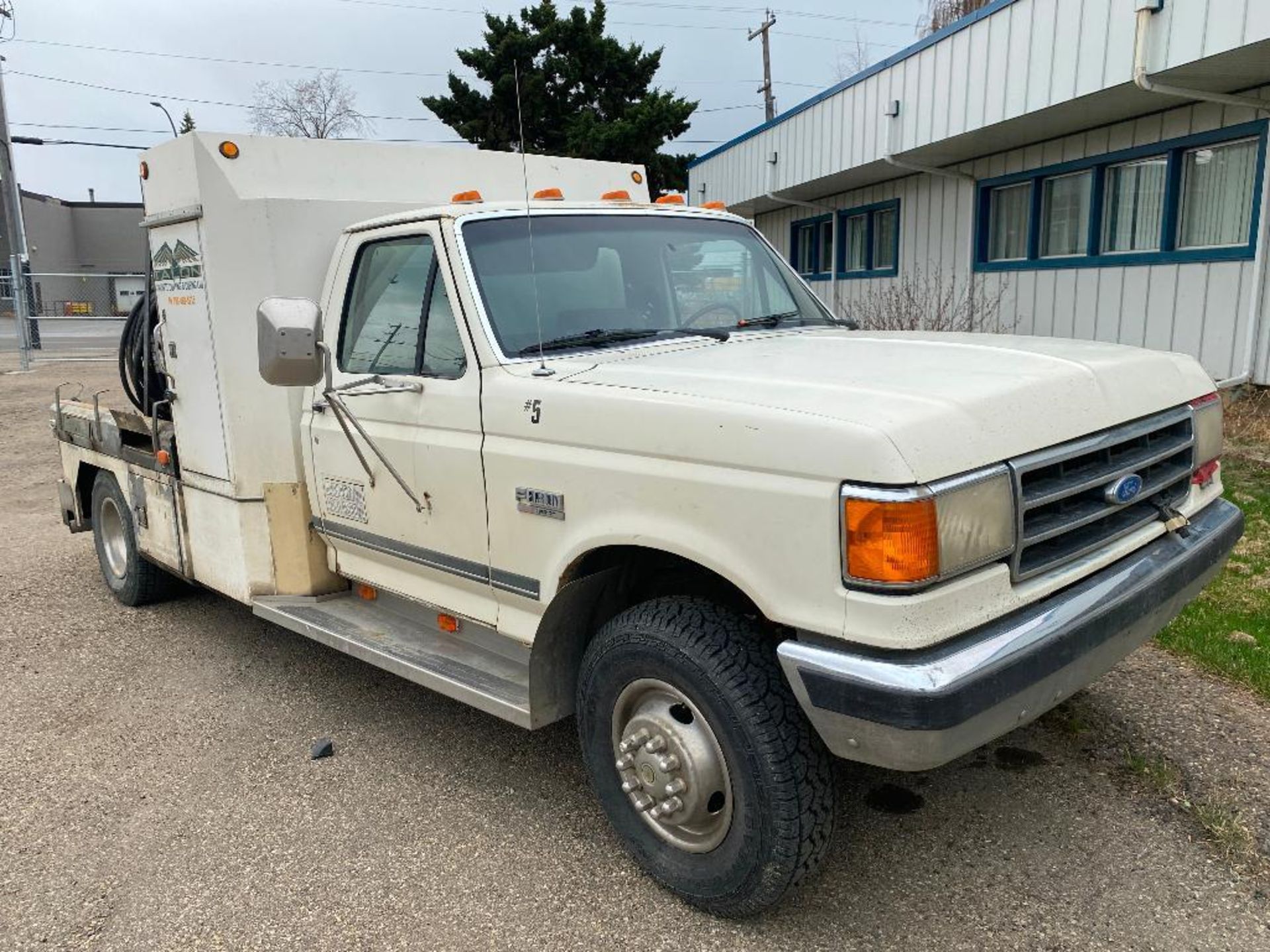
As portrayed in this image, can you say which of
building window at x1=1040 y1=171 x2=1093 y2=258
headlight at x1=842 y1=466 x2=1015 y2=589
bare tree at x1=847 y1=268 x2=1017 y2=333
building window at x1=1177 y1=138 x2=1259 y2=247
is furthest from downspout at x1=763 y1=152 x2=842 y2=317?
headlight at x1=842 y1=466 x2=1015 y2=589

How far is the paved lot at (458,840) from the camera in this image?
291 cm

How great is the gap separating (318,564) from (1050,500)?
10.4ft

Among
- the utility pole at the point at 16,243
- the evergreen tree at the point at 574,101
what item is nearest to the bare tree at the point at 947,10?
the evergreen tree at the point at 574,101

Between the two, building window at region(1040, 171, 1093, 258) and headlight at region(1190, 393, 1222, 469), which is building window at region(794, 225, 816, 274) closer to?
building window at region(1040, 171, 1093, 258)

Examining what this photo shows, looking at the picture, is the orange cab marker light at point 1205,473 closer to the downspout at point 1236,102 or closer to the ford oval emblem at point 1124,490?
the ford oval emblem at point 1124,490

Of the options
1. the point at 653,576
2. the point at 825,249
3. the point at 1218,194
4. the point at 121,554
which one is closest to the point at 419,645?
the point at 653,576

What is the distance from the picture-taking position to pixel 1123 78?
8.16 meters

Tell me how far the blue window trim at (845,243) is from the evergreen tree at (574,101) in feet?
12.6

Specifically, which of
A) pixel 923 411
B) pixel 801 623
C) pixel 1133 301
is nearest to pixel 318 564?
pixel 801 623

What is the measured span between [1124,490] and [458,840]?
2392 millimetres

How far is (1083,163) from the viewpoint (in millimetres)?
10102

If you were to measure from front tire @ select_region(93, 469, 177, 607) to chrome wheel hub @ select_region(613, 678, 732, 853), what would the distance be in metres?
3.90

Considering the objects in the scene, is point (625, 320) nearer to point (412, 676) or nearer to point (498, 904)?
point (412, 676)

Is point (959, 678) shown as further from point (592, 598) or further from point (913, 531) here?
point (592, 598)
